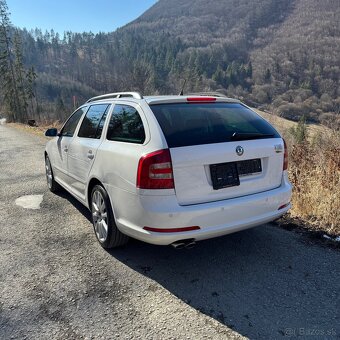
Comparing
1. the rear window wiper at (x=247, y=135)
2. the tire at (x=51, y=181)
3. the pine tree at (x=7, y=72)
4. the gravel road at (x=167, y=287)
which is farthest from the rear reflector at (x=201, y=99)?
the pine tree at (x=7, y=72)

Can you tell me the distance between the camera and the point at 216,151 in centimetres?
315

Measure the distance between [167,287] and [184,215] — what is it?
759mm

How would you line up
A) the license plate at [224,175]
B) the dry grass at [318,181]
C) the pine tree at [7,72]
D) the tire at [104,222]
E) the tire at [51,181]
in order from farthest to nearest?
the pine tree at [7,72]
the tire at [51,181]
the dry grass at [318,181]
the tire at [104,222]
the license plate at [224,175]

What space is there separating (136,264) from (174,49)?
165 m

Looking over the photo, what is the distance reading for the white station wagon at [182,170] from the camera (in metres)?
3.03

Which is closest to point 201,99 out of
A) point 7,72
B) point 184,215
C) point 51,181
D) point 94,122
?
point 184,215

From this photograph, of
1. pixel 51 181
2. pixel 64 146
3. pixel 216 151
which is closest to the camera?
pixel 216 151

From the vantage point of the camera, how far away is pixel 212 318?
2713mm

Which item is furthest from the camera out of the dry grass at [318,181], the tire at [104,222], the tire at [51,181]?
the tire at [51,181]

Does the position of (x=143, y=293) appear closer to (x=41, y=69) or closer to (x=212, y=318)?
(x=212, y=318)

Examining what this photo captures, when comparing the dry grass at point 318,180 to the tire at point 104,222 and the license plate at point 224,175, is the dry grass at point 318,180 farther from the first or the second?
the tire at point 104,222

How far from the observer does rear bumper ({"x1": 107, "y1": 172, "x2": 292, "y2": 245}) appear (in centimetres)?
301

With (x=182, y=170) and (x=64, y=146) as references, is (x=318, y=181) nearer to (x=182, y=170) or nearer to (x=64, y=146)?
(x=182, y=170)

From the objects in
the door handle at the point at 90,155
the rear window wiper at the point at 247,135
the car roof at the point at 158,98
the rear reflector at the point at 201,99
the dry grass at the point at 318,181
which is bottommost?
the dry grass at the point at 318,181
